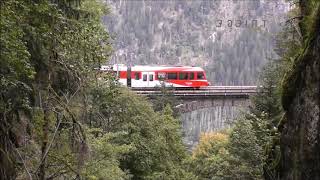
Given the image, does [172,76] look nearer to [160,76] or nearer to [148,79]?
[160,76]

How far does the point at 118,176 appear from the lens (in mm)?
12727

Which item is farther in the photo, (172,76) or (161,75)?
(172,76)

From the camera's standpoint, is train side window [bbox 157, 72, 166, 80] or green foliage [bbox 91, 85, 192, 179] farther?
train side window [bbox 157, 72, 166, 80]

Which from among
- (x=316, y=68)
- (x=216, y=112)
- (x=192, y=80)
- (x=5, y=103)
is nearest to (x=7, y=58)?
(x=5, y=103)

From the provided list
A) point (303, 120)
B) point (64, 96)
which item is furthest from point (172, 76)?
point (64, 96)

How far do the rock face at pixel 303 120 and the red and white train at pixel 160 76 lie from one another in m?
28.7

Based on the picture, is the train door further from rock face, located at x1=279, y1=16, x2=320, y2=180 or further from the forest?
rock face, located at x1=279, y1=16, x2=320, y2=180

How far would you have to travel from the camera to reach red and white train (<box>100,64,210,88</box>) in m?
38.1

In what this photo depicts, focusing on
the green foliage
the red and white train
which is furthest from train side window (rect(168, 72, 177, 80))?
the green foliage

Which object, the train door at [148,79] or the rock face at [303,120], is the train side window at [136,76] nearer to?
the train door at [148,79]

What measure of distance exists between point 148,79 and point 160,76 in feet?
3.64

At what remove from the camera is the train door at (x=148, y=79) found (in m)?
38.7

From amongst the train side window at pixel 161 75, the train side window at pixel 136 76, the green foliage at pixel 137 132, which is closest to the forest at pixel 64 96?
the green foliage at pixel 137 132

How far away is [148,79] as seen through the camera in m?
38.8
